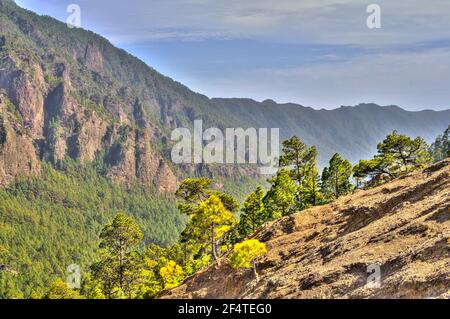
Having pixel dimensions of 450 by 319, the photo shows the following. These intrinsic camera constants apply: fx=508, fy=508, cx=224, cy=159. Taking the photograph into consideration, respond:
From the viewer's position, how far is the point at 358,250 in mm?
41156

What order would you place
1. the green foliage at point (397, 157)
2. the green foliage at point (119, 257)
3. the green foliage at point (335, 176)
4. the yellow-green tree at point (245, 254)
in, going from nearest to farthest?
the yellow-green tree at point (245, 254)
the green foliage at point (119, 257)
the green foliage at point (397, 157)
the green foliage at point (335, 176)

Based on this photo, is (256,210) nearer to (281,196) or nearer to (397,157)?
(281,196)

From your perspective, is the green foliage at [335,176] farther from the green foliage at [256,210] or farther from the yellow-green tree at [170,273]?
the yellow-green tree at [170,273]

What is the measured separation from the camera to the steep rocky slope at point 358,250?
1332 inches

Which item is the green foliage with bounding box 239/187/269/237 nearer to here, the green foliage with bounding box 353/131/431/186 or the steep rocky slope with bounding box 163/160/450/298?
the green foliage with bounding box 353/131/431/186

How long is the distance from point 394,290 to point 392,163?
5077 centimetres

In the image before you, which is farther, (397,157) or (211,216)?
(397,157)

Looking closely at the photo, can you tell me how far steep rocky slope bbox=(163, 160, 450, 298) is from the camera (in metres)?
33.8

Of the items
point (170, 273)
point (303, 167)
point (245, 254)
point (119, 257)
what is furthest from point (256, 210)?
point (245, 254)

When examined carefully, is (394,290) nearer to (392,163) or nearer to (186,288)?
(186,288)

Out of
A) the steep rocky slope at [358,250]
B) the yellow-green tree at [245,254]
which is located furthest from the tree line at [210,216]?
the yellow-green tree at [245,254]

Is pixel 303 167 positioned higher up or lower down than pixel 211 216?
higher up

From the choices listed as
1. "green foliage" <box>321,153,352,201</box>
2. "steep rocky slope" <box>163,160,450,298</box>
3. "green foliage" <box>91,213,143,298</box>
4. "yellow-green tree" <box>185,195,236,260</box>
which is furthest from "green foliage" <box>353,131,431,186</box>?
"green foliage" <box>91,213,143,298</box>
